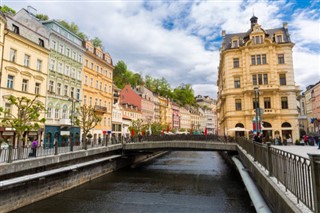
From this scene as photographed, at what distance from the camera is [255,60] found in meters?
37.5

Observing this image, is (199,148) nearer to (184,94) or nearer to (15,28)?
(15,28)

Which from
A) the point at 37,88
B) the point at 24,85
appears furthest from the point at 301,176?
the point at 37,88

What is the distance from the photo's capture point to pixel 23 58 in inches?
1017

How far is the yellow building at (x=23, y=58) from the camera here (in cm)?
2341

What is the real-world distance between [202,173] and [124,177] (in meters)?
8.94

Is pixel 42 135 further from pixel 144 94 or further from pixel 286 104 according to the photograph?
pixel 144 94

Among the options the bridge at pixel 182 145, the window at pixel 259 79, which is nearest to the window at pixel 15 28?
the bridge at pixel 182 145

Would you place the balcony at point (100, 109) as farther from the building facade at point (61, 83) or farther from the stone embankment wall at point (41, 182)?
the stone embankment wall at point (41, 182)

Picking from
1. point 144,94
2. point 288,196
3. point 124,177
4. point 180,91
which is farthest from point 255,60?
point 180,91

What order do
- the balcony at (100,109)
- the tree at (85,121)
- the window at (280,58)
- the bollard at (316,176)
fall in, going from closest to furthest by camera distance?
1. the bollard at (316,176)
2. the tree at (85,121)
3. the window at (280,58)
4. the balcony at (100,109)

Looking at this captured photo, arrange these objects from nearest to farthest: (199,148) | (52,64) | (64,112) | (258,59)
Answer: (199,148) < (52,64) < (64,112) < (258,59)

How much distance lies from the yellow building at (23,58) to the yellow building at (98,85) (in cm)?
882

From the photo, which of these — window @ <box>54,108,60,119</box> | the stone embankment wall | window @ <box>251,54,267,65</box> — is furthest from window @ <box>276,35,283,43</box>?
window @ <box>54,108,60,119</box>

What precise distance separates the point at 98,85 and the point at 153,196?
1129 inches
